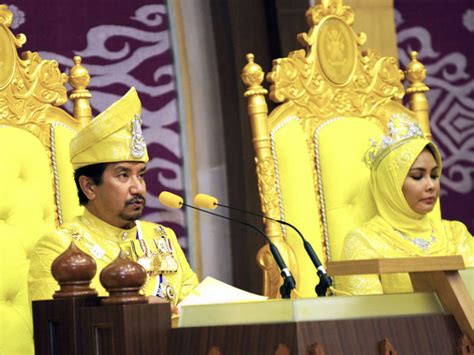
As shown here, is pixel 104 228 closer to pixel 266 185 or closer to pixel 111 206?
pixel 111 206

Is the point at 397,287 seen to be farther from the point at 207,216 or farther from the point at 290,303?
the point at 290,303

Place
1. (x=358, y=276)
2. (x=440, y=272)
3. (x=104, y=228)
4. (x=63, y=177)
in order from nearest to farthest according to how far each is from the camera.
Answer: (x=440, y=272)
(x=104, y=228)
(x=63, y=177)
(x=358, y=276)

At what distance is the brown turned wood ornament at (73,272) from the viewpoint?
2035mm

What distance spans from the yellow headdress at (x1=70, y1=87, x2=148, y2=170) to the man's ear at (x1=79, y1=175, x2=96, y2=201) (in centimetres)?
5

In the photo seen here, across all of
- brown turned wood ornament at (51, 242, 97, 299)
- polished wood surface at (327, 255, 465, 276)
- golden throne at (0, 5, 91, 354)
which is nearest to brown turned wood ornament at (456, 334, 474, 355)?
polished wood surface at (327, 255, 465, 276)

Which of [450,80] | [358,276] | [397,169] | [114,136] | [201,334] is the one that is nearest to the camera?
[201,334]

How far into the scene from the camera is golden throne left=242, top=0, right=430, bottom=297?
3.72 metres

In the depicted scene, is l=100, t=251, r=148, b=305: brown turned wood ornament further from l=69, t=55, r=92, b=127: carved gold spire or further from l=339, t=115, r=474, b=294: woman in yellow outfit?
l=339, t=115, r=474, b=294: woman in yellow outfit

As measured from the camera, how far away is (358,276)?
3.51m

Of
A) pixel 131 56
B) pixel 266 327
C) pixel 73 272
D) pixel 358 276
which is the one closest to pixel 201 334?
pixel 266 327

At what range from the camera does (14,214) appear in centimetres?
328

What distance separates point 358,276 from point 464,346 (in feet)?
4.50

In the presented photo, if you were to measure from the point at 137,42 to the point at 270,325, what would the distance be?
9.14 feet

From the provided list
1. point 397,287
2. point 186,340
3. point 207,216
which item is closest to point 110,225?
point 397,287
